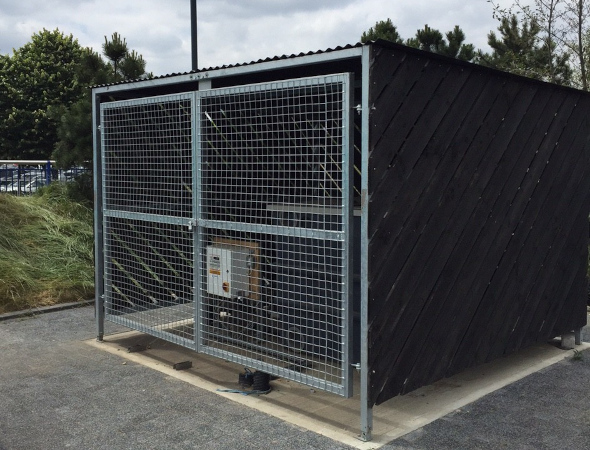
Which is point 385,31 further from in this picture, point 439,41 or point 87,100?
point 87,100

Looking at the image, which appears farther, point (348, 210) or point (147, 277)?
point (147, 277)

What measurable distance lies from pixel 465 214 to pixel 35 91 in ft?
109

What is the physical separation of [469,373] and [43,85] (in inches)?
1294

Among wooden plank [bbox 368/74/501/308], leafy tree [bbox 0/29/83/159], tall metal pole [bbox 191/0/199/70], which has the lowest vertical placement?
wooden plank [bbox 368/74/501/308]

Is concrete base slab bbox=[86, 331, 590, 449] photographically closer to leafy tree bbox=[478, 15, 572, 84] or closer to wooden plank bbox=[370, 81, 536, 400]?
wooden plank bbox=[370, 81, 536, 400]

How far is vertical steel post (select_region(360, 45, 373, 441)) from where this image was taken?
401 centimetres

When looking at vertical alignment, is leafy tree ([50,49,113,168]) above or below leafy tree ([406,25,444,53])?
below

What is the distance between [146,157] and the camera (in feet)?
19.3

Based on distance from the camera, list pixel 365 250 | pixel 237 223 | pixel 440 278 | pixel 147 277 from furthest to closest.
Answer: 1. pixel 147 277
2. pixel 237 223
3. pixel 440 278
4. pixel 365 250

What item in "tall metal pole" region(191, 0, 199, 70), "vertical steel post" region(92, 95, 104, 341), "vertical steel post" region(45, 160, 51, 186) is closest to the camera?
"vertical steel post" region(92, 95, 104, 341)

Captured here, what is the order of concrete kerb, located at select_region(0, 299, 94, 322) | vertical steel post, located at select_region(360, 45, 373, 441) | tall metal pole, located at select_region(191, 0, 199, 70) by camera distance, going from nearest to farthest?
vertical steel post, located at select_region(360, 45, 373, 441), concrete kerb, located at select_region(0, 299, 94, 322), tall metal pole, located at select_region(191, 0, 199, 70)

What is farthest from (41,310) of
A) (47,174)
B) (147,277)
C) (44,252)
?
(47,174)

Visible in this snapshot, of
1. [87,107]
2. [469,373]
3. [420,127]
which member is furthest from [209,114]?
[87,107]

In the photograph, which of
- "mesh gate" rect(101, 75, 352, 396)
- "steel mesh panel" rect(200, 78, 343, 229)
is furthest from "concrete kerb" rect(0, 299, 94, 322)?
"steel mesh panel" rect(200, 78, 343, 229)
